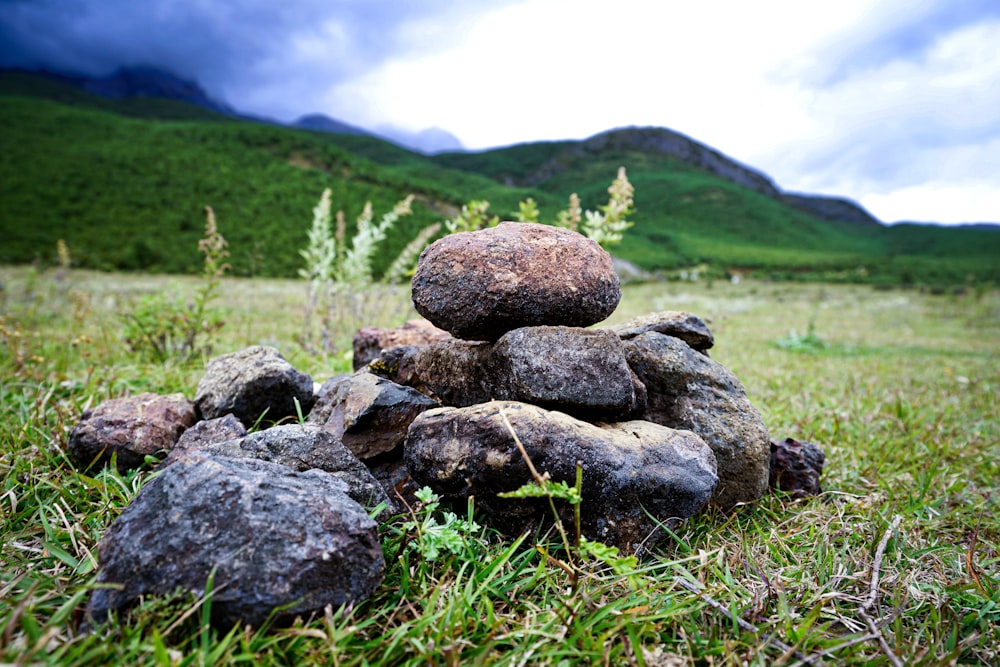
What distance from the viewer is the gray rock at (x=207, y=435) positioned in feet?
9.16

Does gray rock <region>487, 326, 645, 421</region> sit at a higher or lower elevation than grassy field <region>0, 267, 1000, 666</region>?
higher

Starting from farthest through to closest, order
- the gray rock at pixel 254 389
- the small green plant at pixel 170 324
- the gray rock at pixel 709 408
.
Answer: the small green plant at pixel 170 324
the gray rock at pixel 254 389
the gray rock at pixel 709 408

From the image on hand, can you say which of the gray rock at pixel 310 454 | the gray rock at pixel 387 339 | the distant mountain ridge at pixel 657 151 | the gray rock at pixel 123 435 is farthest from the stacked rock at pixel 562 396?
the distant mountain ridge at pixel 657 151

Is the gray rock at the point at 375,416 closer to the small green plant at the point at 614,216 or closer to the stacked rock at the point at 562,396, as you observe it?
the stacked rock at the point at 562,396

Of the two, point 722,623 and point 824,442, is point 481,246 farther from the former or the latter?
point 824,442

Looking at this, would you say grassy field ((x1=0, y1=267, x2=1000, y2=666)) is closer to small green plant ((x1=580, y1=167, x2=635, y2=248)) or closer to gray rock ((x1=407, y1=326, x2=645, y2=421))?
gray rock ((x1=407, y1=326, x2=645, y2=421))

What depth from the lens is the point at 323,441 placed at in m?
2.55

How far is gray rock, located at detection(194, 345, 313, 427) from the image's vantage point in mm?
3266

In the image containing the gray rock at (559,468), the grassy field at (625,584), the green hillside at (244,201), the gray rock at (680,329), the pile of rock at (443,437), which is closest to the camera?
the grassy field at (625,584)

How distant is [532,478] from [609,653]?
73 centimetres

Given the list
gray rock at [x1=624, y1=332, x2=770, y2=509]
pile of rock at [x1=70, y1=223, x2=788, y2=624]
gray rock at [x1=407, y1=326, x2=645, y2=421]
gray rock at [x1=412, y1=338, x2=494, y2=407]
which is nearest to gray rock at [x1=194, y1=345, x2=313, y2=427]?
pile of rock at [x1=70, y1=223, x2=788, y2=624]

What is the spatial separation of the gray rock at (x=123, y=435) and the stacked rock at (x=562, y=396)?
1289mm

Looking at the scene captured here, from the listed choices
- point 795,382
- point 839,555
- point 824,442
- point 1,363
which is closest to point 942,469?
point 824,442

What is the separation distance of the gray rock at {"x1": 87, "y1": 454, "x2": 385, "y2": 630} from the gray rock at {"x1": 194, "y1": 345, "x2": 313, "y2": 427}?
123 centimetres
